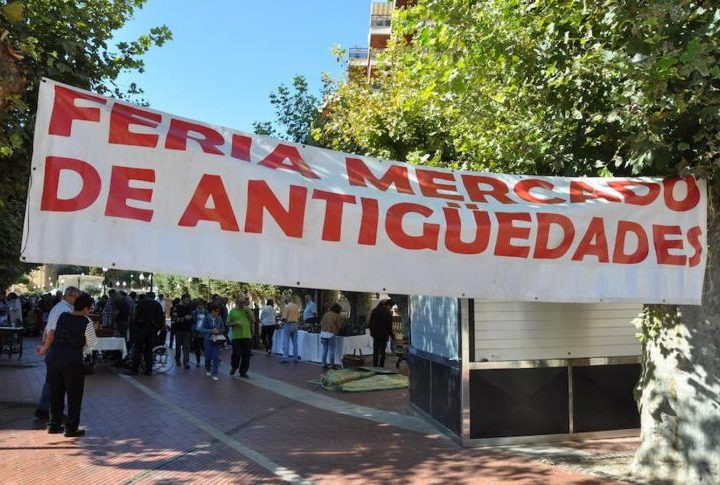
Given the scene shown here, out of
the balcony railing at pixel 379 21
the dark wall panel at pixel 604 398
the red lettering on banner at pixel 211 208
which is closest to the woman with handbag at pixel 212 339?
the dark wall panel at pixel 604 398

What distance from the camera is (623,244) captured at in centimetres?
471

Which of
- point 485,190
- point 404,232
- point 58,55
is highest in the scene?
point 58,55

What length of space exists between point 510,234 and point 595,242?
2.40 feet

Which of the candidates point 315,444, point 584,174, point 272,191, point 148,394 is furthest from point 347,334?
point 272,191

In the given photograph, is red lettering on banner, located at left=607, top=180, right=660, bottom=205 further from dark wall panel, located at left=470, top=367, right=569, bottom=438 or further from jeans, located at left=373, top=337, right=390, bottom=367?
jeans, located at left=373, top=337, right=390, bottom=367

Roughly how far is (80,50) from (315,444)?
598 cm

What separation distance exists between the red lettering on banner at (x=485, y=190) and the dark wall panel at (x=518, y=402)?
10.7 ft

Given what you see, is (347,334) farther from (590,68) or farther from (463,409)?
(590,68)

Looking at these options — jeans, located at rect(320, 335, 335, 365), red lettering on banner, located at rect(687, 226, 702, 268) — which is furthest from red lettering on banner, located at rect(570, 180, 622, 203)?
jeans, located at rect(320, 335, 335, 365)

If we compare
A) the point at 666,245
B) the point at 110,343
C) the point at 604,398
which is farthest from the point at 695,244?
the point at 110,343

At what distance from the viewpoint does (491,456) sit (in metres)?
6.85

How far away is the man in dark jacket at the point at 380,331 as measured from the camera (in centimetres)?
1541

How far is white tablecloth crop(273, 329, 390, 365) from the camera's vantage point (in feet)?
51.2

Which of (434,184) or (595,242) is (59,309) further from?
(595,242)
